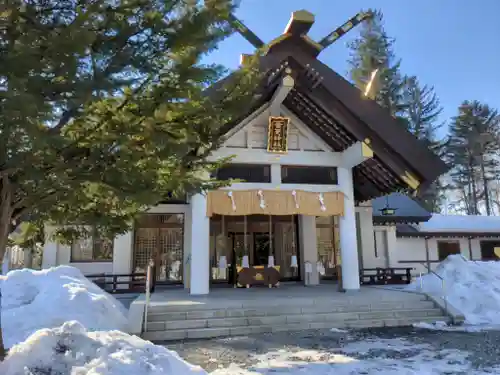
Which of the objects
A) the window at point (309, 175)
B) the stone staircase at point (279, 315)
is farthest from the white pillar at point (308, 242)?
the stone staircase at point (279, 315)

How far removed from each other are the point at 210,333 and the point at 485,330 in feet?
17.0

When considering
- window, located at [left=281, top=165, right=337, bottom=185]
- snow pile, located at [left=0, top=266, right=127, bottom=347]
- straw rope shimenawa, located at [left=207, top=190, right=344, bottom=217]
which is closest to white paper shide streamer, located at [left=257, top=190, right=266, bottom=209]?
straw rope shimenawa, located at [left=207, top=190, right=344, bottom=217]

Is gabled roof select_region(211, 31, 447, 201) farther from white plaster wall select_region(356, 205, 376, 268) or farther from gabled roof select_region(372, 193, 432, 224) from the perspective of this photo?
gabled roof select_region(372, 193, 432, 224)

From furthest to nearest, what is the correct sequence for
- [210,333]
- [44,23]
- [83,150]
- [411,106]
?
[411,106] < [210,333] < [83,150] < [44,23]

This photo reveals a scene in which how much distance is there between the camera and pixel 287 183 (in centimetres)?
1072

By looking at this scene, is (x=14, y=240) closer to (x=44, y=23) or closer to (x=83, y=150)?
(x=83, y=150)

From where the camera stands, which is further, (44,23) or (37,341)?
(37,341)

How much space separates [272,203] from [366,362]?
222 inches

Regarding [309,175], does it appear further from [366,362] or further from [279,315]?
[366,362]

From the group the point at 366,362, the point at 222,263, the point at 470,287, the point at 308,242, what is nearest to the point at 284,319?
the point at 366,362

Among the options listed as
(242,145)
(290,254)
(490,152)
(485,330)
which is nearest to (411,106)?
(490,152)

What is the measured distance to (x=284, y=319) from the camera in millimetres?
7609

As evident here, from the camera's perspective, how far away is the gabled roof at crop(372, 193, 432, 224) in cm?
1487

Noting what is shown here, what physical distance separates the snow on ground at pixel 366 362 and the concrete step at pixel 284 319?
5.65ft
